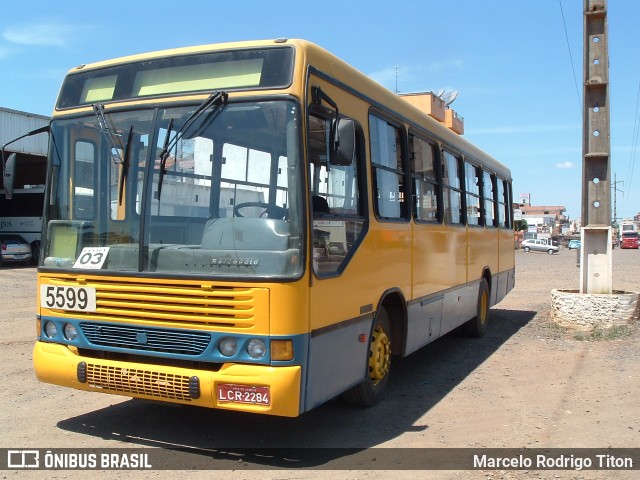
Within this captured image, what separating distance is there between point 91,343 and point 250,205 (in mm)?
1676

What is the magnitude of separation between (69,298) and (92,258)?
40 centimetres

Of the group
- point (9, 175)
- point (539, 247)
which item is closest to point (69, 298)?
point (9, 175)

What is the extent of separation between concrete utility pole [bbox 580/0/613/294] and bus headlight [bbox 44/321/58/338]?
944cm

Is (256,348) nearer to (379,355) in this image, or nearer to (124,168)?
(124,168)

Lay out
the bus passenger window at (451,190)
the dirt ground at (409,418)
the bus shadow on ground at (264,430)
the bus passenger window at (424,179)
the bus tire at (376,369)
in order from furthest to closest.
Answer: the bus passenger window at (451,190), the bus passenger window at (424,179), the bus tire at (376,369), the dirt ground at (409,418), the bus shadow on ground at (264,430)

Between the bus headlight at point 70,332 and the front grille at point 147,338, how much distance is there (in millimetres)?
104

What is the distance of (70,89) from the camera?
5.67 m

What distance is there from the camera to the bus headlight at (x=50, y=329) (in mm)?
5387

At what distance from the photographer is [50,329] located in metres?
5.42

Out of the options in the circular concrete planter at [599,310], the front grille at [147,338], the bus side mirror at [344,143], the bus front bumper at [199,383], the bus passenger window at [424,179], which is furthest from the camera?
the circular concrete planter at [599,310]

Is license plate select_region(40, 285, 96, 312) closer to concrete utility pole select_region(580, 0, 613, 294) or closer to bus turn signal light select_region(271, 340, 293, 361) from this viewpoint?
bus turn signal light select_region(271, 340, 293, 361)

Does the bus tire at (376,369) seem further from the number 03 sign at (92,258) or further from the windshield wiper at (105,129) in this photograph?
the windshield wiper at (105,129)

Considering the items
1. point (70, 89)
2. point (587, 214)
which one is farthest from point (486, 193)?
point (70, 89)

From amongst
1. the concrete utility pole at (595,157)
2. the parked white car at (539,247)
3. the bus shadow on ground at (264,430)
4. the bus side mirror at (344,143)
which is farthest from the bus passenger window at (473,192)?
the parked white car at (539,247)
